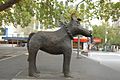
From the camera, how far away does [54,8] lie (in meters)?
24.4

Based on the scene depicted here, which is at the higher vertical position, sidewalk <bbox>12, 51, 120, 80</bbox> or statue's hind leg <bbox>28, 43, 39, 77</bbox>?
statue's hind leg <bbox>28, 43, 39, 77</bbox>

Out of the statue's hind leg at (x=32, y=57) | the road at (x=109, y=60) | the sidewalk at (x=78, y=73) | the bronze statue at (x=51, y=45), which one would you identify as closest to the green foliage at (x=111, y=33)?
the road at (x=109, y=60)

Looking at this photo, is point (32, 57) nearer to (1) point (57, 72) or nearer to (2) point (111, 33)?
(1) point (57, 72)

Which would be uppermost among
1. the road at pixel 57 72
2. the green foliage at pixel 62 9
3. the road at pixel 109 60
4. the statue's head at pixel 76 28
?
the green foliage at pixel 62 9

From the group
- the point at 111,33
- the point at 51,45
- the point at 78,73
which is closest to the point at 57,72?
the point at 78,73

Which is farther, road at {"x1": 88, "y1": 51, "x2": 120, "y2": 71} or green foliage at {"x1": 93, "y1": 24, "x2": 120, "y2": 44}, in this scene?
green foliage at {"x1": 93, "y1": 24, "x2": 120, "y2": 44}

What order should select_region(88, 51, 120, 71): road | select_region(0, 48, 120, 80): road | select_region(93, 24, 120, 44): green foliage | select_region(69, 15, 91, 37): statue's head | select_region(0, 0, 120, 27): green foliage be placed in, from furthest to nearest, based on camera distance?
select_region(93, 24, 120, 44): green foliage
select_region(88, 51, 120, 71): road
select_region(0, 0, 120, 27): green foliage
select_region(69, 15, 91, 37): statue's head
select_region(0, 48, 120, 80): road

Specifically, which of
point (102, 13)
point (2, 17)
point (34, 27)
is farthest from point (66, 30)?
point (34, 27)

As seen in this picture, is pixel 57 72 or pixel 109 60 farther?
pixel 109 60

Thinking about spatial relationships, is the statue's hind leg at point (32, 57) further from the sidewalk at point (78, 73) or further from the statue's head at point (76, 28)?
the statue's head at point (76, 28)

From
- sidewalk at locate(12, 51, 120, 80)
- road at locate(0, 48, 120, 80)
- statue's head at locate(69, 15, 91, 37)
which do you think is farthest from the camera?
statue's head at locate(69, 15, 91, 37)

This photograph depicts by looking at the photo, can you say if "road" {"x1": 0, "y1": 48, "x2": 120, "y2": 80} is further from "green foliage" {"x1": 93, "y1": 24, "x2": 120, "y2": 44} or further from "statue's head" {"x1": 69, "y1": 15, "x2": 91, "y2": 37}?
"green foliage" {"x1": 93, "y1": 24, "x2": 120, "y2": 44}

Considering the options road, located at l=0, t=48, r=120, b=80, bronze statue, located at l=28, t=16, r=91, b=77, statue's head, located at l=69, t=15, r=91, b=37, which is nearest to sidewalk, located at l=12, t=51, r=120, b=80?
road, located at l=0, t=48, r=120, b=80

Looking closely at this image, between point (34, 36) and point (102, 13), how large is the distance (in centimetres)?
968
